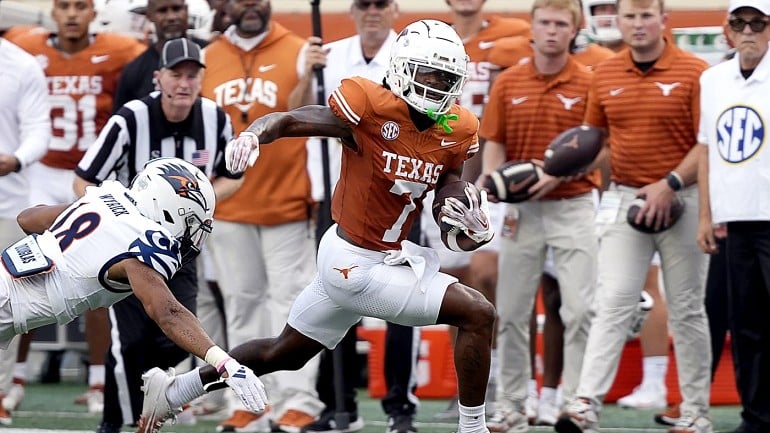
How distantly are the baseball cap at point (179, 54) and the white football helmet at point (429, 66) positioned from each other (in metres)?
1.27

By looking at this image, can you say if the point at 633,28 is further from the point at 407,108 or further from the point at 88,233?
the point at 88,233

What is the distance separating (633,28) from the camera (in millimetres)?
7008

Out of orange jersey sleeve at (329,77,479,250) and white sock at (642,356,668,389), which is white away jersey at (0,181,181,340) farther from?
white sock at (642,356,668,389)

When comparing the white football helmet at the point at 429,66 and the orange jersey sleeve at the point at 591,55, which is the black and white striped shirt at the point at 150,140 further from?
the orange jersey sleeve at the point at 591,55

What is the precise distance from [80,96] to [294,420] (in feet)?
7.12

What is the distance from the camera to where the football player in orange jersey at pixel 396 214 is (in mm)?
5562

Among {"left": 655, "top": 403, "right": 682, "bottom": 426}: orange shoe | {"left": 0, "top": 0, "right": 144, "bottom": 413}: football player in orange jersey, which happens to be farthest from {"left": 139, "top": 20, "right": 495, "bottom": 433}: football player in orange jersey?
{"left": 0, "top": 0, "right": 144, "bottom": 413}: football player in orange jersey

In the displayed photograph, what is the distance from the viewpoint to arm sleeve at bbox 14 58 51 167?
24.8 feet

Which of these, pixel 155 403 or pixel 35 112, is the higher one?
pixel 35 112

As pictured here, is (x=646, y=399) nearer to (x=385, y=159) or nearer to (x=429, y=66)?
(x=385, y=159)

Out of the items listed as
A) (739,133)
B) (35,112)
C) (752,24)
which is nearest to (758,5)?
(752,24)

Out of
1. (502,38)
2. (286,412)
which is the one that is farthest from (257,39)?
(286,412)

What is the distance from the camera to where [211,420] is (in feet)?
25.6

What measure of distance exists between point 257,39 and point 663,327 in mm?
2554
